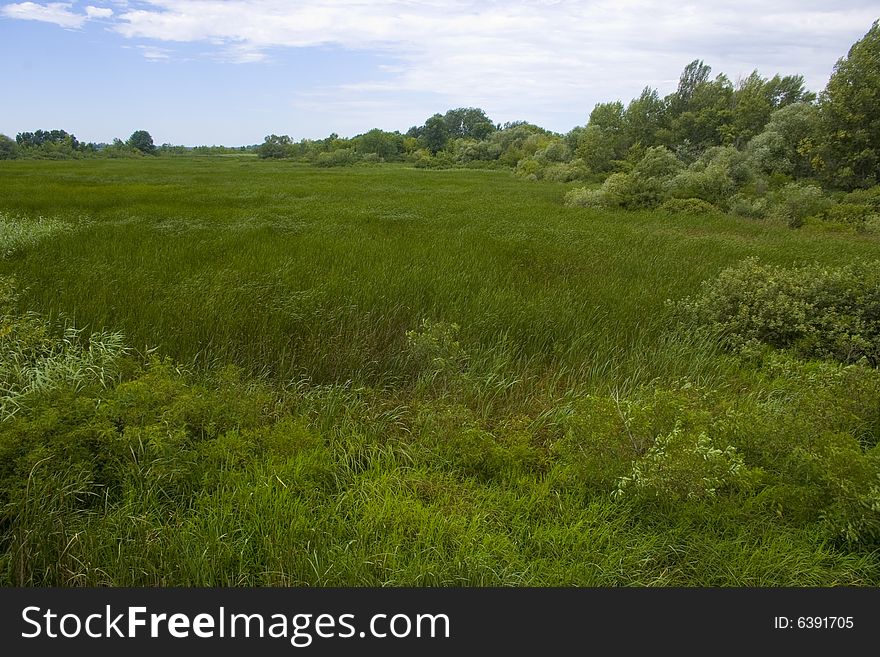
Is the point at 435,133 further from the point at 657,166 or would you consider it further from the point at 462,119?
the point at 657,166

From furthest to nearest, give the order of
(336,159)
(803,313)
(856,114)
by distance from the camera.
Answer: (336,159) → (856,114) → (803,313)

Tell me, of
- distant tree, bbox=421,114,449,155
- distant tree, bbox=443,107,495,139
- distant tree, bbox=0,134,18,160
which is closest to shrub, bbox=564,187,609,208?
distant tree, bbox=0,134,18,160

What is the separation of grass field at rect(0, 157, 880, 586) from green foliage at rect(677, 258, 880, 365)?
20.0 inches

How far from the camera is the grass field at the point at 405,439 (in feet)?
8.39

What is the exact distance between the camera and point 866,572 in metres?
2.59

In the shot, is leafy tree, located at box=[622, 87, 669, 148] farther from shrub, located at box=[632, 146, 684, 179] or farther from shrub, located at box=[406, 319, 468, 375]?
shrub, located at box=[406, 319, 468, 375]

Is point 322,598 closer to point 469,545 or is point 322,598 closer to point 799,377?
point 469,545

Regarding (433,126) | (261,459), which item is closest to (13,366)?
(261,459)

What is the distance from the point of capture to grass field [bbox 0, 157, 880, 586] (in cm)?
256

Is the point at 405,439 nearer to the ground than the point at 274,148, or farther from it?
nearer to the ground

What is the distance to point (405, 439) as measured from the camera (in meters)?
3.88

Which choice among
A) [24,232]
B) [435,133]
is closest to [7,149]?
[435,133]

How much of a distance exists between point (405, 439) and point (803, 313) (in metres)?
5.19

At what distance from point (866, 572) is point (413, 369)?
3.77 m
